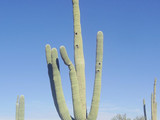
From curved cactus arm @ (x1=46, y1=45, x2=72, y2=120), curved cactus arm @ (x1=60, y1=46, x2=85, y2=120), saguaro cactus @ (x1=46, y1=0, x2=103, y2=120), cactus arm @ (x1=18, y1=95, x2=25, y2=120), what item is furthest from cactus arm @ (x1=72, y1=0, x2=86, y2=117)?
cactus arm @ (x1=18, y1=95, x2=25, y2=120)

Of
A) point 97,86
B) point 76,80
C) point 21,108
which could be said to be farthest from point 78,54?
point 21,108

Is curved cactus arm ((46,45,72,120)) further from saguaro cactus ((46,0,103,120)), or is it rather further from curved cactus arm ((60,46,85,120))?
curved cactus arm ((60,46,85,120))

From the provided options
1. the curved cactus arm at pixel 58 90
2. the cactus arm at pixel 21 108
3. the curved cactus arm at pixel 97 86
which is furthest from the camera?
the cactus arm at pixel 21 108

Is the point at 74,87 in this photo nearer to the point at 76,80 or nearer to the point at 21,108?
the point at 76,80

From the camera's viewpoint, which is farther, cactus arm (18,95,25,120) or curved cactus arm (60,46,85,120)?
cactus arm (18,95,25,120)

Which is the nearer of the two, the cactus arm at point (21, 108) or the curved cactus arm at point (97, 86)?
the curved cactus arm at point (97, 86)

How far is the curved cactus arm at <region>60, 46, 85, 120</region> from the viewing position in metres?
10.9

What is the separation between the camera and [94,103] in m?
10.8

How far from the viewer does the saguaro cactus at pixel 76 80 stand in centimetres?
1087

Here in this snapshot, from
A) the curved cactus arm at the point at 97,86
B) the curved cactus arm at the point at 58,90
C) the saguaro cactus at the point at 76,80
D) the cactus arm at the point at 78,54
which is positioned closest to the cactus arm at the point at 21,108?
the saguaro cactus at the point at 76,80

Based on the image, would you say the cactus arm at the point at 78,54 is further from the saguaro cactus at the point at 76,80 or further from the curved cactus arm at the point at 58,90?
the curved cactus arm at the point at 58,90

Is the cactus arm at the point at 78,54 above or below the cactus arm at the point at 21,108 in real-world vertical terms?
above

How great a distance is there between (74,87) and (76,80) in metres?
0.28

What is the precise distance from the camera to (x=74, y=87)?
10.9 m
